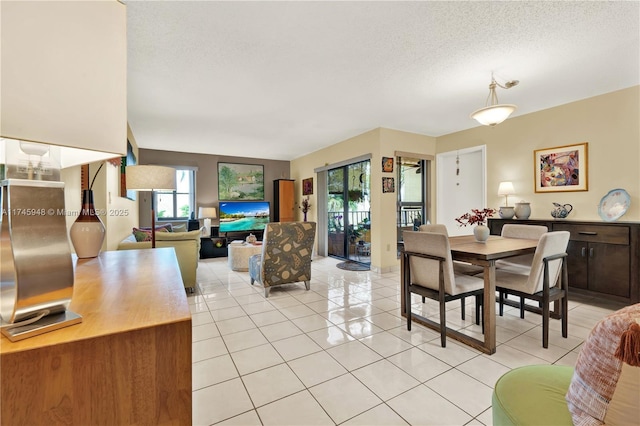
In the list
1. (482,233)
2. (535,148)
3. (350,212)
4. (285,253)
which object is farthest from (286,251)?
(535,148)

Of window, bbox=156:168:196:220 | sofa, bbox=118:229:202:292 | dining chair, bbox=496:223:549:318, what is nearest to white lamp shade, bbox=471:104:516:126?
dining chair, bbox=496:223:549:318

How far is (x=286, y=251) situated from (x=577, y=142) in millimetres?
3919

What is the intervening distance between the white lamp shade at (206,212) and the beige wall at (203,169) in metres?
0.39

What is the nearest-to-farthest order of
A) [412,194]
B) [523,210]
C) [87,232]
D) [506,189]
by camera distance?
[87,232] → [523,210] → [506,189] → [412,194]

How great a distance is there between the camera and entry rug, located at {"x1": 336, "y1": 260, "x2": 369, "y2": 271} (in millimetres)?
5125

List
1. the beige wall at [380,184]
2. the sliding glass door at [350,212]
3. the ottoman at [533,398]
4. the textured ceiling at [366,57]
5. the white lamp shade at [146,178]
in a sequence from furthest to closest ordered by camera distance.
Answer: the sliding glass door at [350,212]
the beige wall at [380,184]
the white lamp shade at [146,178]
the textured ceiling at [366,57]
the ottoman at [533,398]

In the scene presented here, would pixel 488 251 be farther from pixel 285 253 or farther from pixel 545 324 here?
pixel 285 253

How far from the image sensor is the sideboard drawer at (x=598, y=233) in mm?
2961

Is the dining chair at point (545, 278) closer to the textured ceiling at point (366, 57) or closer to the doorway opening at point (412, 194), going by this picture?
the textured ceiling at point (366, 57)

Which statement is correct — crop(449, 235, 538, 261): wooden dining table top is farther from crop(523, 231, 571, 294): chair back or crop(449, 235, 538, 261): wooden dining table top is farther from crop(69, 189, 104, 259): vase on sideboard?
crop(69, 189, 104, 259): vase on sideboard

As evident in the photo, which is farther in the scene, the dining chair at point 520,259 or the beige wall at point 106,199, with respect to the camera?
the dining chair at point 520,259

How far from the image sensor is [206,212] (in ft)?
21.5

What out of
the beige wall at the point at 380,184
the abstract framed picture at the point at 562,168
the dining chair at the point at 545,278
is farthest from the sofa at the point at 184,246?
the abstract framed picture at the point at 562,168

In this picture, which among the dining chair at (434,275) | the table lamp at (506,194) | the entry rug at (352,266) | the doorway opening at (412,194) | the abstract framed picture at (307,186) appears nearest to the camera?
the dining chair at (434,275)
